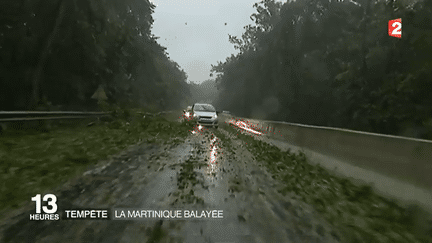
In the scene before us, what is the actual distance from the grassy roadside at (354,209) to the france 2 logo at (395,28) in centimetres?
2441

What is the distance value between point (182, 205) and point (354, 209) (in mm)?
3002

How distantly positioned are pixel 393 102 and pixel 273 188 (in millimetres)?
25861

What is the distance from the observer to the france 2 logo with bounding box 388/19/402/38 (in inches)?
1094

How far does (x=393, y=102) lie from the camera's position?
28188 millimetres

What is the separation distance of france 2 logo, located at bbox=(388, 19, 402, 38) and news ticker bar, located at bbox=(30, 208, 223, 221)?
95.2 feet

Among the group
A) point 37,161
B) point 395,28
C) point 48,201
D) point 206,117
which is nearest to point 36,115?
point 37,161

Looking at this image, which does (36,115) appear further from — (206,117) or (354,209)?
(354,209)

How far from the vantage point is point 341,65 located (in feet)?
118

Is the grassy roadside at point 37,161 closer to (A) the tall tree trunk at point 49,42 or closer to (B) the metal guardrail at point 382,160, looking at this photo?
(B) the metal guardrail at point 382,160

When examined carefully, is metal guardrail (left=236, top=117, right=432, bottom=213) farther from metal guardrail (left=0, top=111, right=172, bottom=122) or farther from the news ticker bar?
metal guardrail (left=0, top=111, right=172, bottom=122)

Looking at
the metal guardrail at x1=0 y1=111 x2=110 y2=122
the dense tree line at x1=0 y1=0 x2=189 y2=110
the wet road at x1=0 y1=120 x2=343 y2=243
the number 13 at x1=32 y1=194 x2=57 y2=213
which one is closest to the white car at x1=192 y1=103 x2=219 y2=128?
the metal guardrail at x1=0 y1=111 x2=110 y2=122

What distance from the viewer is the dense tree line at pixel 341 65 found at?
26.9 meters

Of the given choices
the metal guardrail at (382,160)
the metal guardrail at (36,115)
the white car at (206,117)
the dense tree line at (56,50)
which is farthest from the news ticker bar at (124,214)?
the white car at (206,117)

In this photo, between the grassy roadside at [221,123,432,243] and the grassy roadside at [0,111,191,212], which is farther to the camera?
the grassy roadside at [0,111,191,212]
